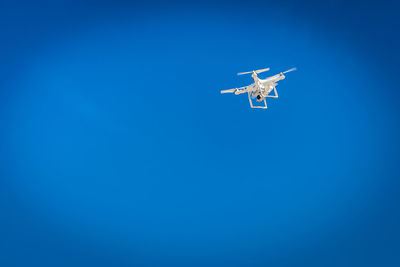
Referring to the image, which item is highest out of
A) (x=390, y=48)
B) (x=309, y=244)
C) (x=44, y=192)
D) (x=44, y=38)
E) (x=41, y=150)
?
(x=44, y=38)

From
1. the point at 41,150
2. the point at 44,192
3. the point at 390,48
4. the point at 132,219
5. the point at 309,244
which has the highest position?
the point at 390,48

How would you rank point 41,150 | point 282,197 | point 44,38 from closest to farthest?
point 44,38 < point 41,150 < point 282,197

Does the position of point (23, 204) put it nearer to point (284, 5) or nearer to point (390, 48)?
point (284, 5)

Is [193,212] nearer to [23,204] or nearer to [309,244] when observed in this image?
[309,244]

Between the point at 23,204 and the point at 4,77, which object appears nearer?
the point at 4,77

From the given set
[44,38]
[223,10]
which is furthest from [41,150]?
[223,10]

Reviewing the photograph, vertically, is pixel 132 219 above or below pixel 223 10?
below

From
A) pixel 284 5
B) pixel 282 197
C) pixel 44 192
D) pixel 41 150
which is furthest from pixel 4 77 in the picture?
pixel 282 197

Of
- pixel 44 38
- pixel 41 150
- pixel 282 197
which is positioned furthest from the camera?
pixel 282 197

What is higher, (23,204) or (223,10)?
(223,10)
